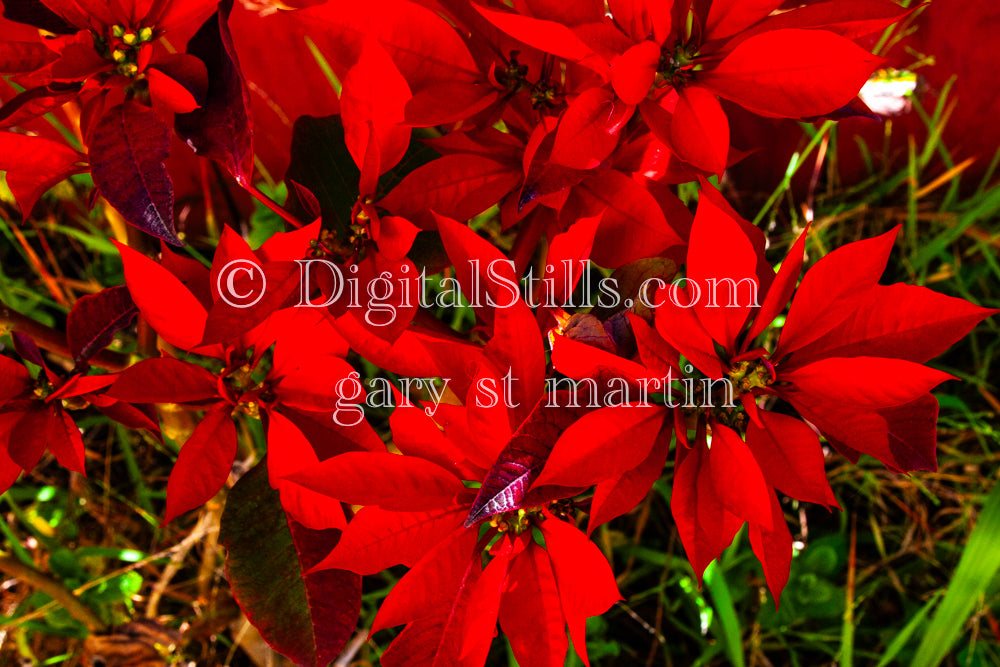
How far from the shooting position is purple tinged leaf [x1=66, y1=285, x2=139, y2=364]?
432 mm

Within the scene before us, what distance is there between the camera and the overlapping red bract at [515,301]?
348mm

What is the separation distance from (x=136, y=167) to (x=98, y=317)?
0.12 meters

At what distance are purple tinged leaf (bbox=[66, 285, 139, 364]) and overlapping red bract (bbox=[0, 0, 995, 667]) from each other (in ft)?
0.10

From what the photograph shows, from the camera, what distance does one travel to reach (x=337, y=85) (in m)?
0.88

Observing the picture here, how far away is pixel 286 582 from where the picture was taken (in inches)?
17.8

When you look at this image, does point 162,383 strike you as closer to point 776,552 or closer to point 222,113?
point 222,113

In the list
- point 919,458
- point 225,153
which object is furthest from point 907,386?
point 225,153

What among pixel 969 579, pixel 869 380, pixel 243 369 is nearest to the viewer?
pixel 869 380

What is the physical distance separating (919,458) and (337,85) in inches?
29.7

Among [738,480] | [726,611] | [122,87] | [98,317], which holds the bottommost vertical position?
[726,611]

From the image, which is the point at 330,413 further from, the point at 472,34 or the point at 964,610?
the point at 964,610

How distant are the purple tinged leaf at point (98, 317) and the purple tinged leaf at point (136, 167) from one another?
11cm

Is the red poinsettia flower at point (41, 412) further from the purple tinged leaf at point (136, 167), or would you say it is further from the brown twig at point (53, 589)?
the brown twig at point (53, 589)

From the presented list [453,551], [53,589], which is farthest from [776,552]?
[53,589]
